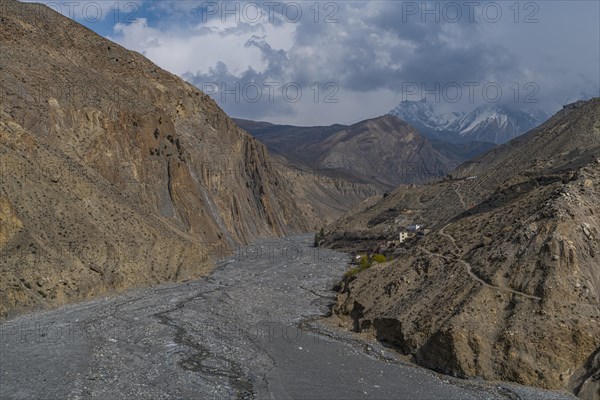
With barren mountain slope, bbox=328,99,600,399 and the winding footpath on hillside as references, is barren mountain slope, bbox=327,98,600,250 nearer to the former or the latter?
barren mountain slope, bbox=328,99,600,399

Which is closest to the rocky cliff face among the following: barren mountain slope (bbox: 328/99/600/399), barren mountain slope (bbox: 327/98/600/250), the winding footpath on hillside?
the winding footpath on hillside

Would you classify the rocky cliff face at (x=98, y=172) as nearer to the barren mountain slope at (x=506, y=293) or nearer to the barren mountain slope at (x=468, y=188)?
the barren mountain slope at (x=468, y=188)

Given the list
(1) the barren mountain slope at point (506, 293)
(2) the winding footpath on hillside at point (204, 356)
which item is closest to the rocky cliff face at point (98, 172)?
(2) the winding footpath on hillside at point (204, 356)

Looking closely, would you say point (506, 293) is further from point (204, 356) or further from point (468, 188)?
point (468, 188)

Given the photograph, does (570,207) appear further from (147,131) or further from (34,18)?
(34,18)

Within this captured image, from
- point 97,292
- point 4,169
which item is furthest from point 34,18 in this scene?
point 97,292
